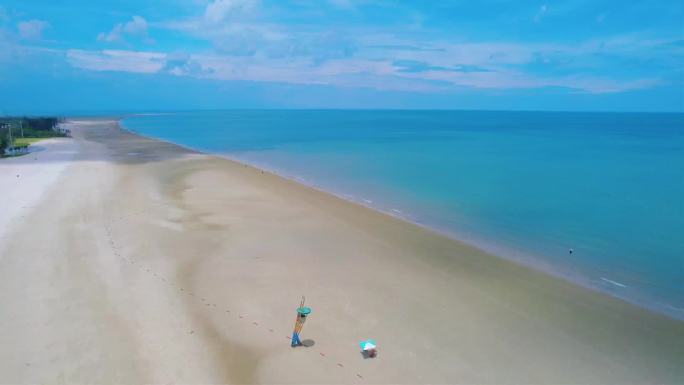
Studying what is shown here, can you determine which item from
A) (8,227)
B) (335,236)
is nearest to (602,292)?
(335,236)

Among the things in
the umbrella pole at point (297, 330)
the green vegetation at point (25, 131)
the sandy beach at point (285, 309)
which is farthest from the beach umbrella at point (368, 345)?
the green vegetation at point (25, 131)

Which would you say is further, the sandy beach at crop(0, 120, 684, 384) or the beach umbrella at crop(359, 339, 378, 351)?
the beach umbrella at crop(359, 339, 378, 351)

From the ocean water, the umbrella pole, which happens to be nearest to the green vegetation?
the ocean water

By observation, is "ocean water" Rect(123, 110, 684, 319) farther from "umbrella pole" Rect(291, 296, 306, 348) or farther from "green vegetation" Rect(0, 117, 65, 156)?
"green vegetation" Rect(0, 117, 65, 156)

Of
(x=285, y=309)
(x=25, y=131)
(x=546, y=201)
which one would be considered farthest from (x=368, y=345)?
(x=25, y=131)

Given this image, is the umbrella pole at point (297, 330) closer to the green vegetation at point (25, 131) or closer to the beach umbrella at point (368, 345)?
the beach umbrella at point (368, 345)

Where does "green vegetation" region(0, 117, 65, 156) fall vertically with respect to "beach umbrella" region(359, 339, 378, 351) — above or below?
above
